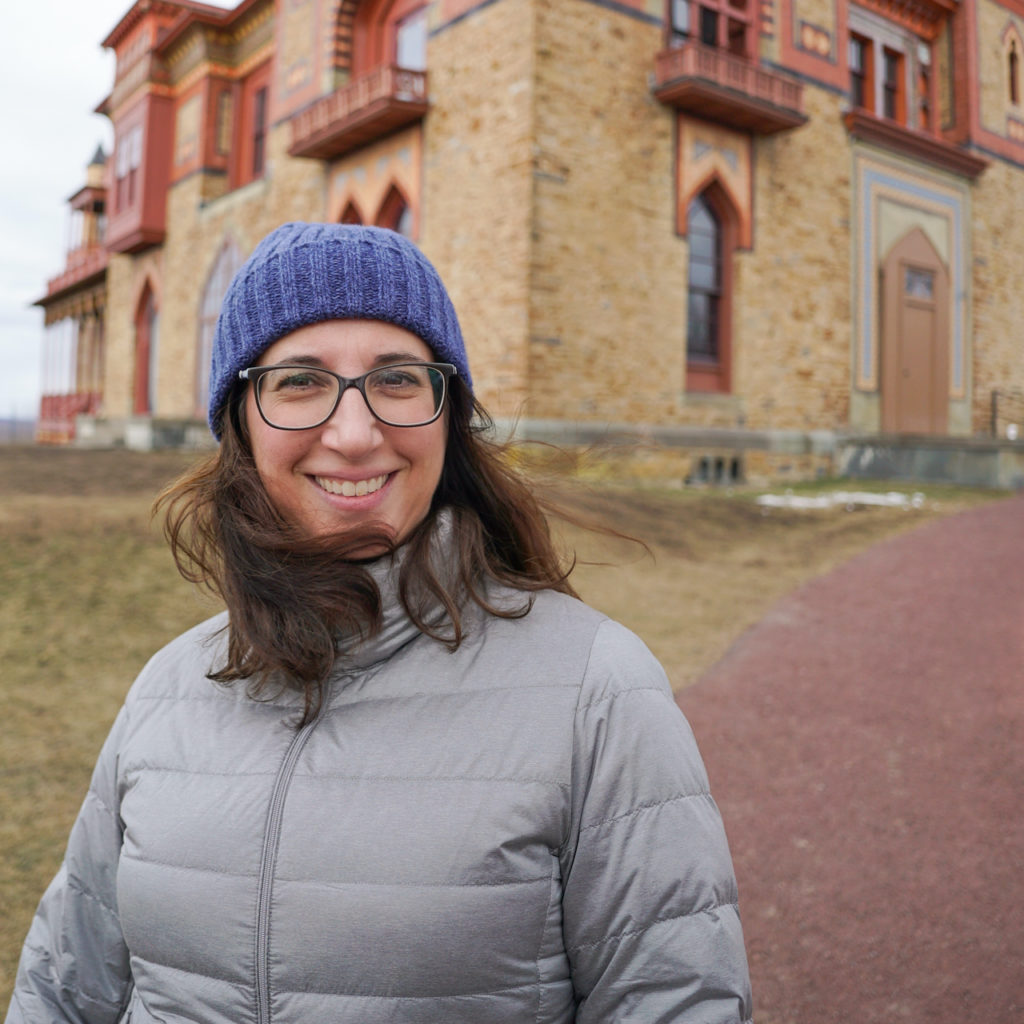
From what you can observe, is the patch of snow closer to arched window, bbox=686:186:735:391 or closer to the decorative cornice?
arched window, bbox=686:186:735:391

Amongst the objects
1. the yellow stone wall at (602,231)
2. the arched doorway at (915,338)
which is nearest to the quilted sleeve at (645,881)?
the yellow stone wall at (602,231)

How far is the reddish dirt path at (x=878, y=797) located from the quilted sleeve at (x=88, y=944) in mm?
2069

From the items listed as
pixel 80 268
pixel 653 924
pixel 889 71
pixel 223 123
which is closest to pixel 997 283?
pixel 889 71

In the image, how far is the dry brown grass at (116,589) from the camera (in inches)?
152

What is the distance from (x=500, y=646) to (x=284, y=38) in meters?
18.3

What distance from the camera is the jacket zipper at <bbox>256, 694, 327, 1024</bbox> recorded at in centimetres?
131

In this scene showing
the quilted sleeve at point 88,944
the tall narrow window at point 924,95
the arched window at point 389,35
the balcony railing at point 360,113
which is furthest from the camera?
the tall narrow window at point 924,95

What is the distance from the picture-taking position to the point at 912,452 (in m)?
15.0

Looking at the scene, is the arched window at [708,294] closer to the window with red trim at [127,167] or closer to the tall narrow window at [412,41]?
the tall narrow window at [412,41]

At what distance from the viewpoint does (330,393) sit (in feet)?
5.12

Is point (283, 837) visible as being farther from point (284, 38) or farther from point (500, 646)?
point (284, 38)

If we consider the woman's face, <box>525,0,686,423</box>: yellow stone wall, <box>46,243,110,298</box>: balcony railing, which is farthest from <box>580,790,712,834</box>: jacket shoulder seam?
<box>46,243,110,298</box>: balcony railing

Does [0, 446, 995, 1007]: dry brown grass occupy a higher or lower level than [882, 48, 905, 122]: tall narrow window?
lower

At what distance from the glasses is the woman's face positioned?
0.05 ft
